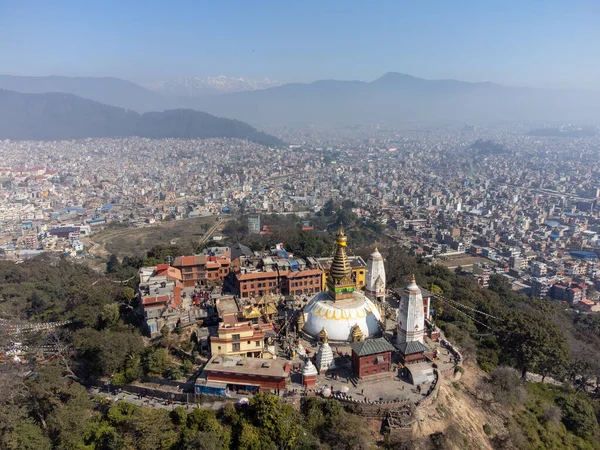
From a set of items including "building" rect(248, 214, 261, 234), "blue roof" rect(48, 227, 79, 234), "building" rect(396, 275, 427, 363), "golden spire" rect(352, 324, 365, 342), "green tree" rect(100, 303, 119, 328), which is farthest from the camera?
"blue roof" rect(48, 227, 79, 234)

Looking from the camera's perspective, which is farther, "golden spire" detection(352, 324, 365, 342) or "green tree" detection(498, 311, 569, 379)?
"green tree" detection(498, 311, 569, 379)

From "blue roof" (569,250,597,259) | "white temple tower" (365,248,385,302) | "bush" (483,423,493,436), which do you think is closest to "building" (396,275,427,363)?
"bush" (483,423,493,436)

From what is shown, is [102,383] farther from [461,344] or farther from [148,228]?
[148,228]

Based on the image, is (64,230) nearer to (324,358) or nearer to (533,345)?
(324,358)

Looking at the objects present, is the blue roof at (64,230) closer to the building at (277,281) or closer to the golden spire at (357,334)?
the building at (277,281)

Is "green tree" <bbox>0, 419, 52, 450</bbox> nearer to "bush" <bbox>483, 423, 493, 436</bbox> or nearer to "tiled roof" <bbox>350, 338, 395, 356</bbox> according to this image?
"tiled roof" <bbox>350, 338, 395, 356</bbox>

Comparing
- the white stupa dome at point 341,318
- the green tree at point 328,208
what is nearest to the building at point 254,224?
the green tree at point 328,208

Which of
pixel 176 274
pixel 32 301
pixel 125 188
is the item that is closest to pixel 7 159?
pixel 125 188
